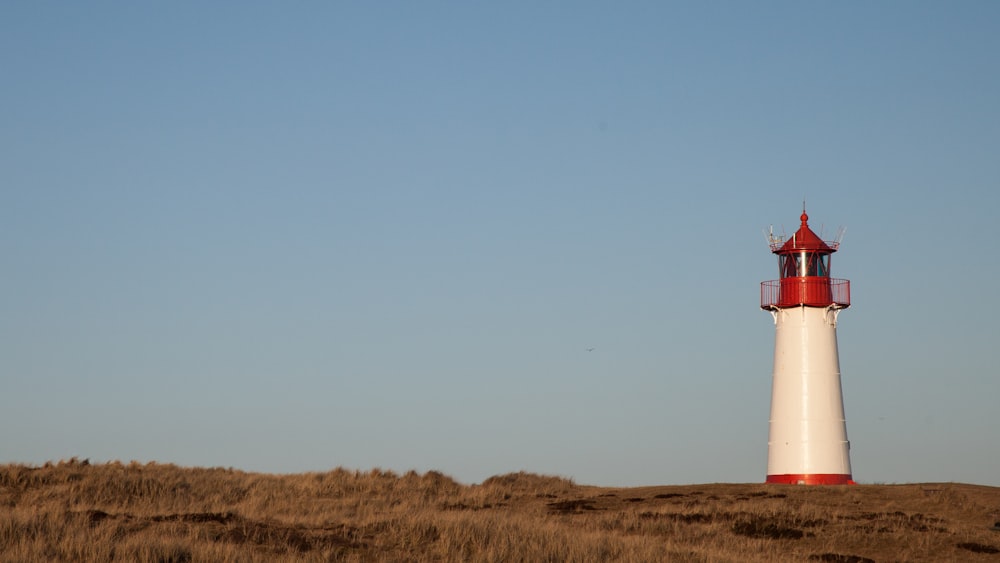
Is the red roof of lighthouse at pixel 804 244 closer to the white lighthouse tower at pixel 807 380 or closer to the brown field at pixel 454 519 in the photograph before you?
the white lighthouse tower at pixel 807 380

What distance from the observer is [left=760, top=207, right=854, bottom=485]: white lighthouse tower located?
35219 millimetres

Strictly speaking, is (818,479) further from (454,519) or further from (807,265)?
(454,519)

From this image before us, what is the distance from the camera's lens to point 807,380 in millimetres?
35750

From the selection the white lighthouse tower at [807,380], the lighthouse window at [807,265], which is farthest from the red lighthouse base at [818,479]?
the lighthouse window at [807,265]

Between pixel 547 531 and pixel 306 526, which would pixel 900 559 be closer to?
pixel 547 531

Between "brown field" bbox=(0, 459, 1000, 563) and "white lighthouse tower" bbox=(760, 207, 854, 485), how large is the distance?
172 inches

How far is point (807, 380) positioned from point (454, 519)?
56.7ft

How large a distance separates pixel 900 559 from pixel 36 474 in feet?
72.7

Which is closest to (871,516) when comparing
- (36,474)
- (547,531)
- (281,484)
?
(547,531)

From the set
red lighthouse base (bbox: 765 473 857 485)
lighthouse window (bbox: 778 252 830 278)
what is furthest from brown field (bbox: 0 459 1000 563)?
lighthouse window (bbox: 778 252 830 278)

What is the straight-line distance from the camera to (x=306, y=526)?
73.6 feet

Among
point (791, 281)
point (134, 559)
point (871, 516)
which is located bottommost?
point (134, 559)

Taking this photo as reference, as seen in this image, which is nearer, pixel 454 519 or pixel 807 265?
pixel 454 519

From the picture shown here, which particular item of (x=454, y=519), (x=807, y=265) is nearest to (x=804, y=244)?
(x=807, y=265)
